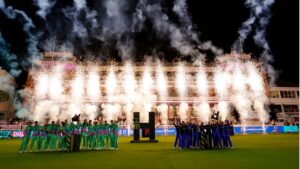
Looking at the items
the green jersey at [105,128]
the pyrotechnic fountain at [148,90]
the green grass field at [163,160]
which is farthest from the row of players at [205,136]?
the pyrotechnic fountain at [148,90]

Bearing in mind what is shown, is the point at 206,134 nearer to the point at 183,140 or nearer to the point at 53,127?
the point at 183,140

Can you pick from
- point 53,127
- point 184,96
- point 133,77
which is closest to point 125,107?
point 133,77

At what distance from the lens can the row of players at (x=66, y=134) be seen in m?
16.0

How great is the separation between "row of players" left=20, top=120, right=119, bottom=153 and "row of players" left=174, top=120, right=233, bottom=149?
16.6 feet

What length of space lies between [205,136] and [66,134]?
31.6 feet

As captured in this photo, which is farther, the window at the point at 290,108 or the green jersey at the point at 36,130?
the window at the point at 290,108

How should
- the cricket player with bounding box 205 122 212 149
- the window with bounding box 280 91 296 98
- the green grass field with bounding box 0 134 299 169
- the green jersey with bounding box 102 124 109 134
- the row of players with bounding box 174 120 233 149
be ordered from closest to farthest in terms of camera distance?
the green grass field with bounding box 0 134 299 169, the cricket player with bounding box 205 122 212 149, the row of players with bounding box 174 120 233 149, the green jersey with bounding box 102 124 109 134, the window with bounding box 280 91 296 98

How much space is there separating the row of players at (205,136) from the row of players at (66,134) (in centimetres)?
507

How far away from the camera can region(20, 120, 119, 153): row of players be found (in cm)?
1602

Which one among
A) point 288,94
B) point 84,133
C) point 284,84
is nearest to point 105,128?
point 84,133

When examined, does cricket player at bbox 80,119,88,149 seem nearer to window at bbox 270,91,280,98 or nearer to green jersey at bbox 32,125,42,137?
green jersey at bbox 32,125,42,137

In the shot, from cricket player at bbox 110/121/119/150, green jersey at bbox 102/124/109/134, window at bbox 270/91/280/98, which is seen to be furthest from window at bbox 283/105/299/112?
green jersey at bbox 102/124/109/134

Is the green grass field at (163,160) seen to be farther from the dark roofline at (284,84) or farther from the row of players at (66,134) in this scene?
the dark roofline at (284,84)

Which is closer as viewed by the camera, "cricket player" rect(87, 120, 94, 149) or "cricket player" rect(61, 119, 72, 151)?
"cricket player" rect(61, 119, 72, 151)
